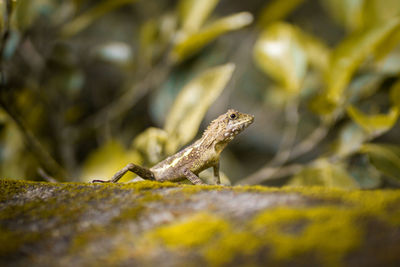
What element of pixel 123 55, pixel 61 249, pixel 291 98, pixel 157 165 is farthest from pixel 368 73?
pixel 61 249

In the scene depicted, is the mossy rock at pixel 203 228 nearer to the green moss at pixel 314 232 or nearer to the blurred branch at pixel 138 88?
the green moss at pixel 314 232

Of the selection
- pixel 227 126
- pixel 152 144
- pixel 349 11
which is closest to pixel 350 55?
pixel 349 11

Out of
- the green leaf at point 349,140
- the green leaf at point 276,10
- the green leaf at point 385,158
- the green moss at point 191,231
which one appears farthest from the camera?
the green leaf at point 276,10

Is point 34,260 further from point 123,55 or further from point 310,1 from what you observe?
point 310,1

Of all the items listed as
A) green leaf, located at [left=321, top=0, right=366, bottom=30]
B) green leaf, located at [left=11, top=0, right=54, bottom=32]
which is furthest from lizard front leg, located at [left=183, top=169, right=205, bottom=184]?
green leaf, located at [left=321, top=0, right=366, bottom=30]

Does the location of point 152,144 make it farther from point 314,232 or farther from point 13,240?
point 314,232

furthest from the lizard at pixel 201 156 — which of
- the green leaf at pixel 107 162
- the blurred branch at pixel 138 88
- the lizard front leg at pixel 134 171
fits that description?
the blurred branch at pixel 138 88
